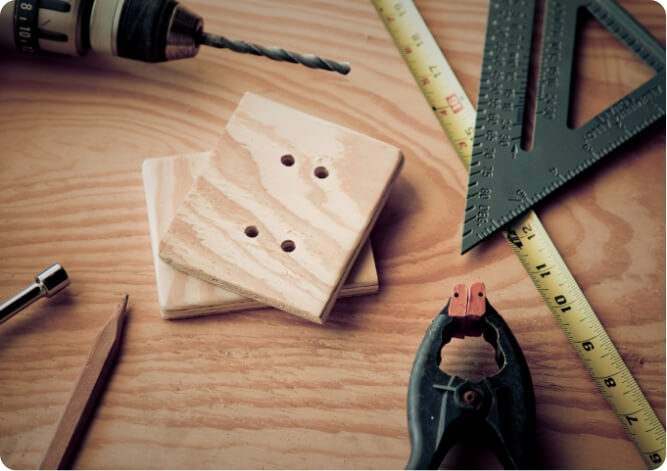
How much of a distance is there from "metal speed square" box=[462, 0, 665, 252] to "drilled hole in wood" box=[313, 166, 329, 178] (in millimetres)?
202

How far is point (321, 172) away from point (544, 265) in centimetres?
32

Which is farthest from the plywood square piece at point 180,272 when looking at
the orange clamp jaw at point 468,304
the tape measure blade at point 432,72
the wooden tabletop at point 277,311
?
the tape measure blade at point 432,72

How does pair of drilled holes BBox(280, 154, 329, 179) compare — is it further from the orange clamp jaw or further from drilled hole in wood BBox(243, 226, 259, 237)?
the orange clamp jaw

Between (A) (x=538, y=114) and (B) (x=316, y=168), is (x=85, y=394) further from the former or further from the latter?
(A) (x=538, y=114)

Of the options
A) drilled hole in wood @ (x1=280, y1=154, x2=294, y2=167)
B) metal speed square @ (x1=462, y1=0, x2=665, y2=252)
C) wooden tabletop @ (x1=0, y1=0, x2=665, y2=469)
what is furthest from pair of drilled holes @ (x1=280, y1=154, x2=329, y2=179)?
metal speed square @ (x1=462, y1=0, x2=665, y2=252)

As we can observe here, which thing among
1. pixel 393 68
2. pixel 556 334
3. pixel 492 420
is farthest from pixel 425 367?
pixel 393 68

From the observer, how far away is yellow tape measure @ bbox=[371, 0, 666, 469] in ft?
2.94

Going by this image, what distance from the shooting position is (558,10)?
118 cm

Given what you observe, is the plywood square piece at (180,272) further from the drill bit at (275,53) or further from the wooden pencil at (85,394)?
the drill bit at (275,53)

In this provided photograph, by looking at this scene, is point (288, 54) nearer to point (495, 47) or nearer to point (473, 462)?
point (495, 47)

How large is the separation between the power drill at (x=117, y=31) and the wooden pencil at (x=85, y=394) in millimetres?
374

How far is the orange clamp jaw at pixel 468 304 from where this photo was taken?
0.85m

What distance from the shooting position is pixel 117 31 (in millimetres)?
1057

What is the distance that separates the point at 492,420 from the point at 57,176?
0.69 meters
